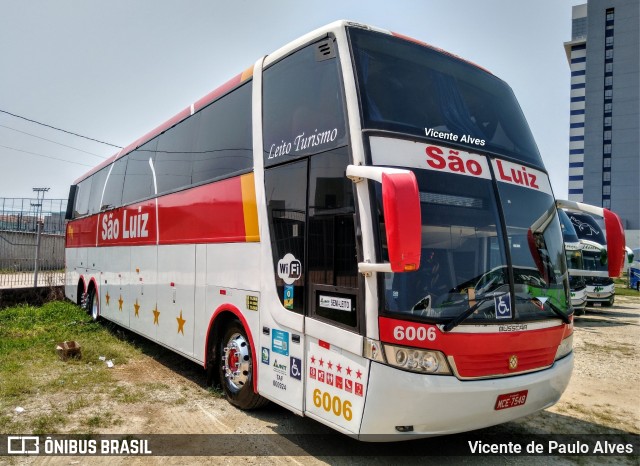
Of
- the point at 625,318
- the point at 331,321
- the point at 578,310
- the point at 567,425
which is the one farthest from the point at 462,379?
the point at 625,318

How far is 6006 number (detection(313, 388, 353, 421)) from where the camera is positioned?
400 cm

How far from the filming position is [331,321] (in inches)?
167

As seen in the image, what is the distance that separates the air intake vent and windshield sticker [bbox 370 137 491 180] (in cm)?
105

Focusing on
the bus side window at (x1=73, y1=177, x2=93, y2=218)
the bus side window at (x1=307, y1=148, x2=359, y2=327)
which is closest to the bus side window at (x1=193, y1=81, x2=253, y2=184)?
the bus side window at (x1=307, y1=148, x2=359, y2=327)

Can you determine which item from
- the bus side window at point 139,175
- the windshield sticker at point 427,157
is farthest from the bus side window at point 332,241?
the bus side window at point 139,175

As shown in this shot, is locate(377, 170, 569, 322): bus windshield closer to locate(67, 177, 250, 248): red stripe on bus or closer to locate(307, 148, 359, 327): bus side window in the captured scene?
locate(307, 148, 359, 327): bus side window

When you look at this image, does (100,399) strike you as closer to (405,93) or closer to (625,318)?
(405,93)

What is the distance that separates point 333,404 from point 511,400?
1.48 meters

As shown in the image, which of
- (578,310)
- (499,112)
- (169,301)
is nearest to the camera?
(499,112)

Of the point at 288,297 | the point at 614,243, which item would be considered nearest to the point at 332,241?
the point at 288,297

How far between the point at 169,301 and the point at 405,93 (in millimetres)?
4896

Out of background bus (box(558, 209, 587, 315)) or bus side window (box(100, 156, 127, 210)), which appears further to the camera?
background bus (box(558, 209, 587, 315))

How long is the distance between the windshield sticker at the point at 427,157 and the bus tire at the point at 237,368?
2.74 m

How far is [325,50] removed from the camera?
4.64 metres
